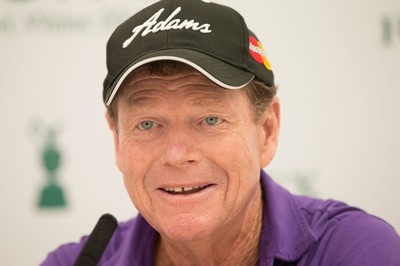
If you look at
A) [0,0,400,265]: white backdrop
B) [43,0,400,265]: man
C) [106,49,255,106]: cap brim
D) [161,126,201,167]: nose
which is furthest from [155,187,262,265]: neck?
[0,0,400,265]: white backdrop

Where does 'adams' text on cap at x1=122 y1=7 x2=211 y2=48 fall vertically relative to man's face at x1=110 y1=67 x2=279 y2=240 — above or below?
above

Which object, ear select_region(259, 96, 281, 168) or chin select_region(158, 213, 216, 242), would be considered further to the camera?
ear select_region(259, 96, 281, 168)

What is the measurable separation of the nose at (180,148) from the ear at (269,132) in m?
0.20

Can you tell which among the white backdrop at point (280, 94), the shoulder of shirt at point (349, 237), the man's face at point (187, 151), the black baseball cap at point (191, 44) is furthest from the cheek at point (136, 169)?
the white backdrop at point (280, 94)

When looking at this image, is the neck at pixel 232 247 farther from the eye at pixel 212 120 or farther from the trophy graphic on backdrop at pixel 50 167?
the trophy graphic on backdrop at pixel 50 167

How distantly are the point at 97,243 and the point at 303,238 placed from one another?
0.48 meters

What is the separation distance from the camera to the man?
3.67 ft

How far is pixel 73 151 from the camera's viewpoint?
222 centimetres

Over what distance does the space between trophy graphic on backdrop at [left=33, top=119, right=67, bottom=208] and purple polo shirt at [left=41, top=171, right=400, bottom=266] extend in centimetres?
75

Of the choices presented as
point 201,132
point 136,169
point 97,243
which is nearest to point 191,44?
point 201,132

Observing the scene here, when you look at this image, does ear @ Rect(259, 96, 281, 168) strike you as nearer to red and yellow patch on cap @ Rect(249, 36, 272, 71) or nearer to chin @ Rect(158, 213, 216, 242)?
red and yellow patch on cap @ Rect(249, 36, 272, 71)

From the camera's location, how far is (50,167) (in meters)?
2.20

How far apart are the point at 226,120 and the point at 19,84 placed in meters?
1.30

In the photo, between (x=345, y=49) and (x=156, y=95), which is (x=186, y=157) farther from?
(x=345, y=49)
